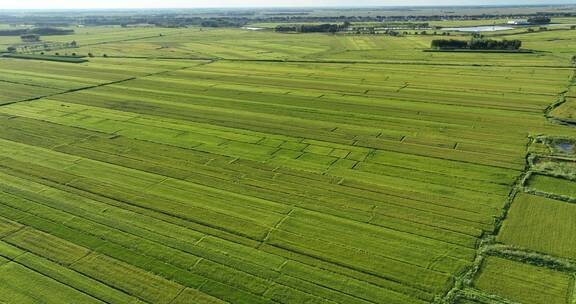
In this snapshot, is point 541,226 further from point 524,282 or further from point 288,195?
point 288,195

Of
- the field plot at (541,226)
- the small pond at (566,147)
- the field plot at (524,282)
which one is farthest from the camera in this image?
the small pond at (566,147)

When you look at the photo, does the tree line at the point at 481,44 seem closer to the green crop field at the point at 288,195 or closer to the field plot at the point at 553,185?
the green crop field at the point at 288,195

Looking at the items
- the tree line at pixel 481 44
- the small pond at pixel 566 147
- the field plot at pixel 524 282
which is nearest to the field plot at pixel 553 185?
the small pond at pixel 566 147

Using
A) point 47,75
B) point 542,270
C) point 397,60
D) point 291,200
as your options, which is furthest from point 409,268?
point 47,75

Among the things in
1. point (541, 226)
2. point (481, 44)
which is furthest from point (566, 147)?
point (481, 44)

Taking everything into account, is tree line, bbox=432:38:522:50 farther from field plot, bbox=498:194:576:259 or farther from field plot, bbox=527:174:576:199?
field plot, bbox=498:194:576:259
